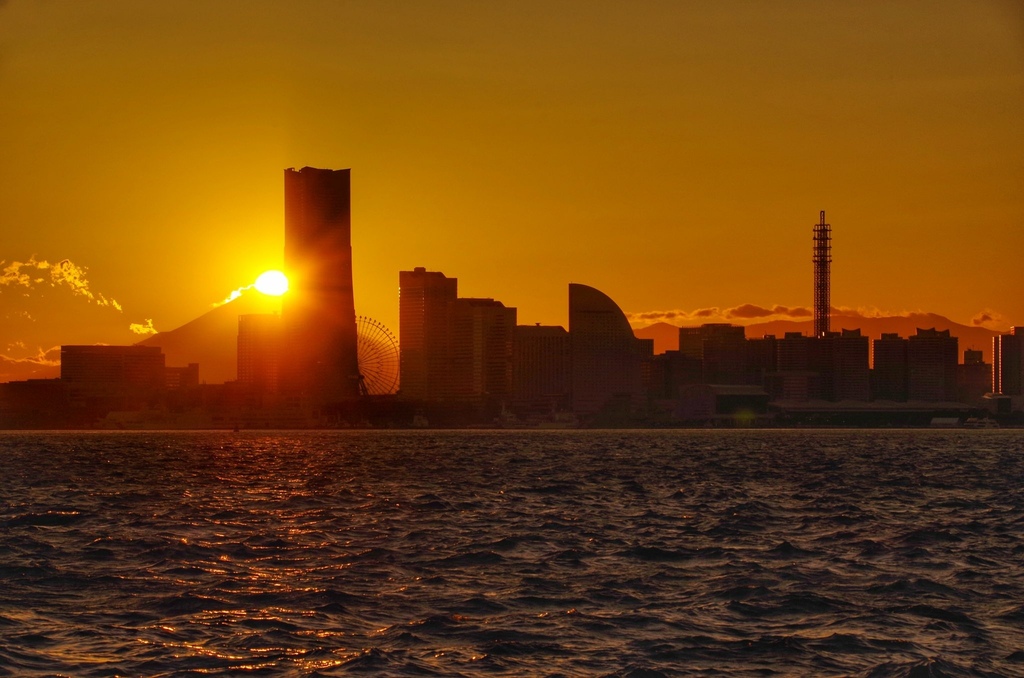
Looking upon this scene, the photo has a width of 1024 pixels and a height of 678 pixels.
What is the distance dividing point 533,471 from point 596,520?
50.4 metres

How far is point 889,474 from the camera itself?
331ft

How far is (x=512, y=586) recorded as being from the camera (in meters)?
36.7

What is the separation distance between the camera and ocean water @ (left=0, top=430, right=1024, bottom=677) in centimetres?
2805

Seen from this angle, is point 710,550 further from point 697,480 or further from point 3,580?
point 697,480

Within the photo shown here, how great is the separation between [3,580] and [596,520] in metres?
24.7

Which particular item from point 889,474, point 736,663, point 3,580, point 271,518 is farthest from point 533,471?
point 736,663

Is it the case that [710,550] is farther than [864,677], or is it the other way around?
[710,550]

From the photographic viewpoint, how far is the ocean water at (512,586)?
28.0 meters

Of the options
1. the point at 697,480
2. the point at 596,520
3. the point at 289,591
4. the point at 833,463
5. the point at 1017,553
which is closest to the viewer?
the point at 289,591

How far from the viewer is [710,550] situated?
44.5 meters

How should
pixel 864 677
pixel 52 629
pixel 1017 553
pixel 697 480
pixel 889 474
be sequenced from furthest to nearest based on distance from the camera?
1. pixel 889 474
2. pixel 697 480
3. pixel 1017 553
4. pixel 52 629
5. pixel 864 677

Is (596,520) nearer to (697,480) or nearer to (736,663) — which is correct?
(736,663)

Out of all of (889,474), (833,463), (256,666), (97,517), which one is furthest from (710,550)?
(833,463)

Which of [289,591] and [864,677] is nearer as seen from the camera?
[864,677]
